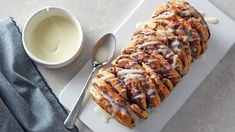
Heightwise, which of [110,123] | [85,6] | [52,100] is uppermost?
[85,6]

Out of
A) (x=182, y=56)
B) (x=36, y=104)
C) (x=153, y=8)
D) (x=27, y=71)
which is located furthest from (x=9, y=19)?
(x=182, y=56)

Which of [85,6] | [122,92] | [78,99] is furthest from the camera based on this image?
[85,6]

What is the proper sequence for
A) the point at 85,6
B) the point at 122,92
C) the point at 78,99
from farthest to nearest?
the point at 85,6 < the point at 78,99 < the point at 122,92

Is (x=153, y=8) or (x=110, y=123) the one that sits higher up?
(x=153, y=8)

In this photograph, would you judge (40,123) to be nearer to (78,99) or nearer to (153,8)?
(78,99)

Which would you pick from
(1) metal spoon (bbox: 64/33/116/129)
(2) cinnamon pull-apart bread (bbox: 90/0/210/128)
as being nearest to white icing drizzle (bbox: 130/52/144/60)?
(2) cinnamon pull-apart bread (bbox: 90/0/210/128)

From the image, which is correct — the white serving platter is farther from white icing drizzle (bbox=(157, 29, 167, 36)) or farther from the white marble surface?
white icing drizzle (bbox=(157, 29, 167, 36))

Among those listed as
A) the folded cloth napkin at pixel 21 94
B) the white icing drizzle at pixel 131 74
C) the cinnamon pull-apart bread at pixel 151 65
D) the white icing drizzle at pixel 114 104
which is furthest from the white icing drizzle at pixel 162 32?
the folded cloth napkin at pixel 21 94
